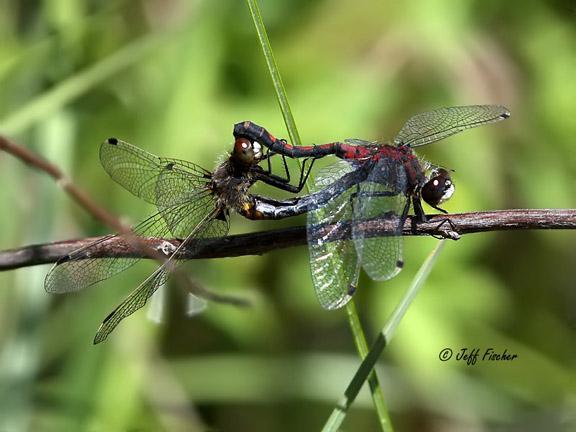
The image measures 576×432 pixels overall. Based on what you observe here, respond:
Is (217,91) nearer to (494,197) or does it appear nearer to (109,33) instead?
(109,33)

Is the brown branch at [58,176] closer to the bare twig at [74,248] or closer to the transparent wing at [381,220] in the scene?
the bare twig at [74,248]

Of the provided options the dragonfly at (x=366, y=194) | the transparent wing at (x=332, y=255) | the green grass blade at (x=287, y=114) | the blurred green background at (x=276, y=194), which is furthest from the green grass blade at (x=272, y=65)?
the blurred green background at (x=276, y=194)

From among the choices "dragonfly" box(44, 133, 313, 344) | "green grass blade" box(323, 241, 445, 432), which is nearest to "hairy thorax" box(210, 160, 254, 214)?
"dragonfly" box(44, 133, 313, 344)

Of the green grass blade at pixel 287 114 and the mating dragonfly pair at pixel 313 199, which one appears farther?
the mating dragonfly pair at pixel 313 199

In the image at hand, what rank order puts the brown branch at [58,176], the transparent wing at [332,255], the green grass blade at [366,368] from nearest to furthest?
the green grass blade at [366,368]
the transparent wing at [332,255]
the brown branch at [58,176]

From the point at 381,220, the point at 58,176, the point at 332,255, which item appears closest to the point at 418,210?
the point at 381,220

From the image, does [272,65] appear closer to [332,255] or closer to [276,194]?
[332,255]
